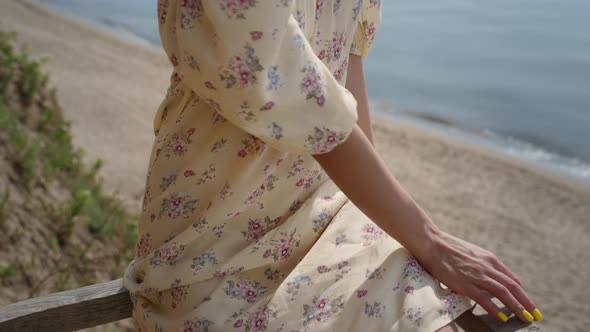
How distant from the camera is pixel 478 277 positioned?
121cm

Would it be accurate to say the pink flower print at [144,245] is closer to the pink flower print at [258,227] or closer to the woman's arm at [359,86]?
the pink flower print at [258,227]

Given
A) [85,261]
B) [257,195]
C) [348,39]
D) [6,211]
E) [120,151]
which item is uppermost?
[348,39]

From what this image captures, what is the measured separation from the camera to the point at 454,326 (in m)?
1.18

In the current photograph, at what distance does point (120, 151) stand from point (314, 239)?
17.3 ft

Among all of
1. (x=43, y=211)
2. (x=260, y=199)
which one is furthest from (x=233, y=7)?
(x=43, y=211)

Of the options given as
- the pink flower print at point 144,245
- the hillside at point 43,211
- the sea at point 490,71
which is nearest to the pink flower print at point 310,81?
the pink flower print at point 144,245

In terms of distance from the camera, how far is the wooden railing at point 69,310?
136 centimetres

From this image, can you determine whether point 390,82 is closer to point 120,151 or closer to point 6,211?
point 120,151

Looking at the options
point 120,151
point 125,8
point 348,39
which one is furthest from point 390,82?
point 348,39

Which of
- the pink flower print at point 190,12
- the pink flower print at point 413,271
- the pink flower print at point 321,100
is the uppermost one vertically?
the pink flower print at point 190,12

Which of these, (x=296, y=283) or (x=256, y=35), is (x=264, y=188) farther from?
(x=256, y=35)

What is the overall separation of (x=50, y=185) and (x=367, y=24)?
246cm

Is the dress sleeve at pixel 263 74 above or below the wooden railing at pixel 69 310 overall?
above

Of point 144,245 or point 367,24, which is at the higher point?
point 367,24
